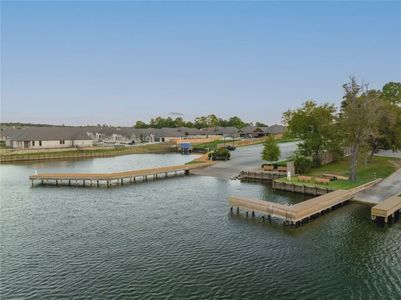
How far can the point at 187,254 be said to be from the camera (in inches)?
819


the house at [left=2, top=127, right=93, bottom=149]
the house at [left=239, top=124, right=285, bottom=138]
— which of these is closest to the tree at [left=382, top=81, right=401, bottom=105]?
the house at [left=239, top=124, right=285, bottom=138]

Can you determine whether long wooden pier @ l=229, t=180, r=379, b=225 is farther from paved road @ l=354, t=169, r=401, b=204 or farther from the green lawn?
the green lawn

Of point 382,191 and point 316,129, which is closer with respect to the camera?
point 382,191

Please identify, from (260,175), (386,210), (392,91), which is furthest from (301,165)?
(392,91)

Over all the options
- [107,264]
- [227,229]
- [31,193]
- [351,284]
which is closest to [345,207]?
[227,229]

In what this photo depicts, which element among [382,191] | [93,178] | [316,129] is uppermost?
[316,129]

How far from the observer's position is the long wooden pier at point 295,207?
26.1 meters

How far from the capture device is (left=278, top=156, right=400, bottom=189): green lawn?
122 feet

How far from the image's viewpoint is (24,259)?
20422 millimetres

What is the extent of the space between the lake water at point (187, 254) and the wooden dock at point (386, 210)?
95 cm

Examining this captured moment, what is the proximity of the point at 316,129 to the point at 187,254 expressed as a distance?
35095mm

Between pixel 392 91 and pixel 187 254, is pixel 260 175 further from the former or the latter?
pixel 392 91

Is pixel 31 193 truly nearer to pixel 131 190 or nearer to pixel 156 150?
pixel 131 190

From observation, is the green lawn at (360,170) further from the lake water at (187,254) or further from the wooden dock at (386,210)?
the wooden dock at (386,210)
